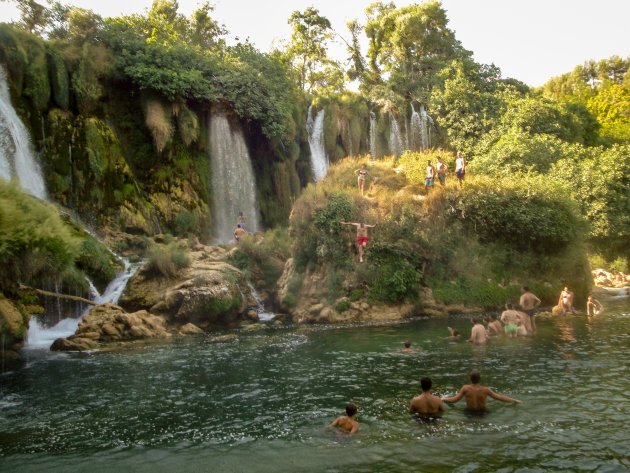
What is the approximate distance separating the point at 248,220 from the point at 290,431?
72.0ft

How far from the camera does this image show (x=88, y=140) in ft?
76.6

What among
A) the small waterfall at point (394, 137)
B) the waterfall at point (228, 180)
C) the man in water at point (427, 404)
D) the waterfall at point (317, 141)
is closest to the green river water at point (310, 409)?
the man in water at point (427, 404)

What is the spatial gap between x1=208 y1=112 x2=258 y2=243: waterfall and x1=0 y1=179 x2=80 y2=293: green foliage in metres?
14.9

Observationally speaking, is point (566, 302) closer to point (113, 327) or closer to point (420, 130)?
point (113, 327)

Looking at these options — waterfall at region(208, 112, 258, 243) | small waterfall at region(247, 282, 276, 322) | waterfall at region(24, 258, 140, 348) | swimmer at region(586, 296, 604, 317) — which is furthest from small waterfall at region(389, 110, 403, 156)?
waterfall at region(24, 258, 140, 348)

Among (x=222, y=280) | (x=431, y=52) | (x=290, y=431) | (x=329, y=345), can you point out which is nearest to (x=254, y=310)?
(x=222, y=280)

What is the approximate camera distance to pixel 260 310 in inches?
836

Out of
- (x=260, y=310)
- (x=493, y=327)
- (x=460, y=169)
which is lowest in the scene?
(x=493, y=327)

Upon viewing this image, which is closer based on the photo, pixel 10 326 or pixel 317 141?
pixel 10 326

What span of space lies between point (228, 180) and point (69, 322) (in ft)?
46.0

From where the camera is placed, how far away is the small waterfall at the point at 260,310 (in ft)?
66.8

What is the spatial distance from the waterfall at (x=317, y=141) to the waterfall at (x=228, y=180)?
20.2 ft

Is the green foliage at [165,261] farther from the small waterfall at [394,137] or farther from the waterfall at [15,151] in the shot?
the small waterfall at [394,137]

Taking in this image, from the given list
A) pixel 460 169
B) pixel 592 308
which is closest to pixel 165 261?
pixel 460 169
